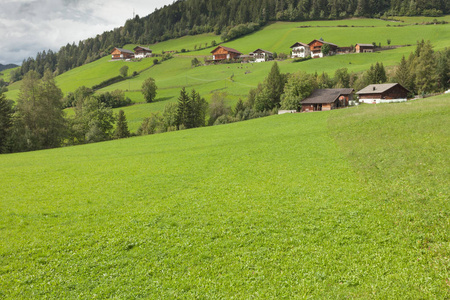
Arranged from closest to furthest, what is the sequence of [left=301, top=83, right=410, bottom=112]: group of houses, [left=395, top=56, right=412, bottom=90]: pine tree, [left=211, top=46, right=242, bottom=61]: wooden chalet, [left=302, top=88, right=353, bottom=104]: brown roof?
[left=301, top=83, right=410, bottom=112]: group of houses, [left=302, top=88, right=353, bottom=104]: brown roof, [left=395, top=56, right=412, bottom=90]: pine tree, [left=211, top=46, right=242, bottom=61]: wooden chalet

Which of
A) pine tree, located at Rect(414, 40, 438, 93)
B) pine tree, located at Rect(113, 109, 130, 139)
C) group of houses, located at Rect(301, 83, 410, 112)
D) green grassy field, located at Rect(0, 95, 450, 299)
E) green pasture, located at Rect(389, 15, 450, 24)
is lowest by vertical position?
green grassy field, located at Rect(0, 95, 450, 299)

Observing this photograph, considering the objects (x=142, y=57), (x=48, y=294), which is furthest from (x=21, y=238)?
(x=142, y=57)

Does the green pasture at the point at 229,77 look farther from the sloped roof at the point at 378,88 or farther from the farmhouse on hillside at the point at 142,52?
the farmhouse on hillside at the point at 142,52

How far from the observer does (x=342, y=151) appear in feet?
93.5

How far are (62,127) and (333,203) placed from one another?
70.2 meters

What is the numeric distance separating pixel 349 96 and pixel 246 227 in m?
69.6

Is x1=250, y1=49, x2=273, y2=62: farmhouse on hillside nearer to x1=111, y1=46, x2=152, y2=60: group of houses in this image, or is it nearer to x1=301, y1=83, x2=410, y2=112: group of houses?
x1=301, y1=83, x2=410, y2=112: group of houses

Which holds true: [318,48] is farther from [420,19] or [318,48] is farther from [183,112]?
[183,112]

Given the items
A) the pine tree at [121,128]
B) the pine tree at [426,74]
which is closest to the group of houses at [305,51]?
the pine tree at [426,74]

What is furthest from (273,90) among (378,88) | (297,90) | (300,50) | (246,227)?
(246,227)

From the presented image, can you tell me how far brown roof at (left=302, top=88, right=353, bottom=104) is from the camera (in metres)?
68.6

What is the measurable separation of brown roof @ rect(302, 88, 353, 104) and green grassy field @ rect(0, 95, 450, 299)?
4032 cm

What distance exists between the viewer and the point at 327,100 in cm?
6812

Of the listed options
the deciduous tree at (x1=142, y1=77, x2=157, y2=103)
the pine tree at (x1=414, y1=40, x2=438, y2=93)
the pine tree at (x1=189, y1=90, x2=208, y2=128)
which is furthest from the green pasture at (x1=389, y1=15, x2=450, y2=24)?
the deciduous tree at (x1=142, y1=77, x2=157, y2=103)
